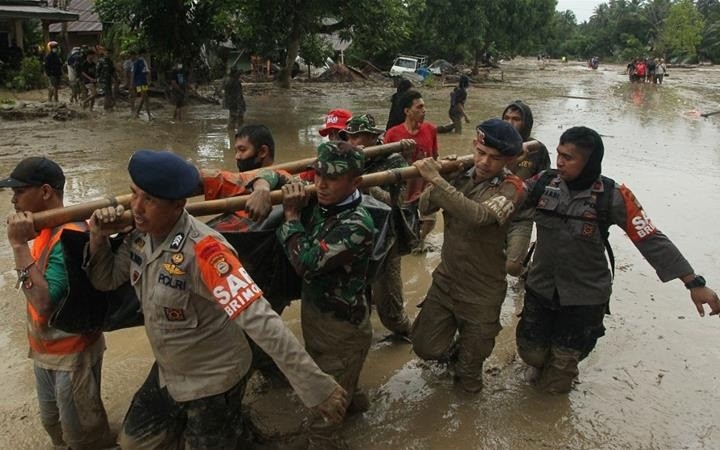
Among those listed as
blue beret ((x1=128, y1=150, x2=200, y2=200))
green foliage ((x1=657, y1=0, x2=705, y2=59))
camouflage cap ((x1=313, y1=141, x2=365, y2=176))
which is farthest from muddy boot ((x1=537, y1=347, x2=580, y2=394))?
green foliage ((x1=657, y1=0, x2=705, y2=59))

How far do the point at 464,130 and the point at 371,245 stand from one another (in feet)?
41.9

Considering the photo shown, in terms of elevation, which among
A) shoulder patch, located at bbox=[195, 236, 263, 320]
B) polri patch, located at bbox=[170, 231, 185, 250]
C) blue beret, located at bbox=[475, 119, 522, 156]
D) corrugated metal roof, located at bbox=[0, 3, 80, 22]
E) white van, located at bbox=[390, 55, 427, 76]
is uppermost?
corrugated metal roof, located at bbox=[0, 3, 80, 22]

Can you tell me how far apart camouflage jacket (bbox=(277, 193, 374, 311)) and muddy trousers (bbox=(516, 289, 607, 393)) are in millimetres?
1332

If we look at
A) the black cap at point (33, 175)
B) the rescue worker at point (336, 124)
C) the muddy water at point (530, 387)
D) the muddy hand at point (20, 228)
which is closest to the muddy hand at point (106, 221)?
the muddy hand at point (20, 228)

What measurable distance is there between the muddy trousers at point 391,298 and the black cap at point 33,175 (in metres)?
2.20

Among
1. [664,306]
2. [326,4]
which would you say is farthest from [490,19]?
[664,306]

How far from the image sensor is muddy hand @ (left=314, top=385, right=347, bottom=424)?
7.27 ft

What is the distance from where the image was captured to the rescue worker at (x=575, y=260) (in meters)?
3.37

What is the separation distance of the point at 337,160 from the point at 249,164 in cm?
101

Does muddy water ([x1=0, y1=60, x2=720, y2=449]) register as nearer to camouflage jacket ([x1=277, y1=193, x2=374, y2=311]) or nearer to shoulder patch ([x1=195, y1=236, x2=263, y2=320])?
camouflage jacket ([x1=277, y1=193, x2=374, y2=311])

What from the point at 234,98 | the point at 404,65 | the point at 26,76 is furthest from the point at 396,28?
the point at 404,65

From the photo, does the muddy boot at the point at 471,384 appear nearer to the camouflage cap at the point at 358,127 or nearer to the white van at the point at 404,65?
the camouflage cap at the point at 358,127

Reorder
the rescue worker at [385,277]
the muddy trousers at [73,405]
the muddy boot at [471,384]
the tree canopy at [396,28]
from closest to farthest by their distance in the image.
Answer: the muddy trousers at [73,405] → the muddy boot at [471,384] → the rescue worker at [385,277] → the tree canopy at [396,28]

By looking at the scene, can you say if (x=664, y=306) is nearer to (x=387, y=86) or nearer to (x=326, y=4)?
(x=326, y=4)
